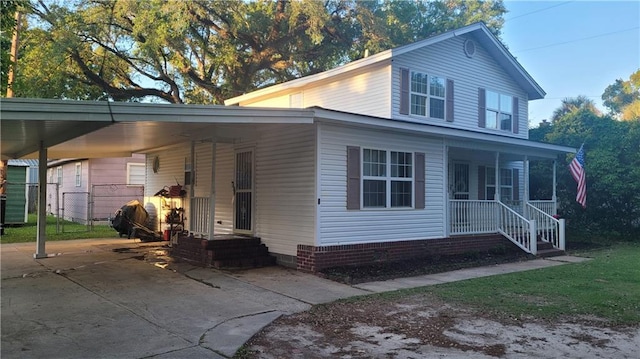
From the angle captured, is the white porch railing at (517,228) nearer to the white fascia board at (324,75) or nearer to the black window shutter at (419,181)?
the black window shutter at (419,181)

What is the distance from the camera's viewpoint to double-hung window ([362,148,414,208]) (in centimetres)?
1077

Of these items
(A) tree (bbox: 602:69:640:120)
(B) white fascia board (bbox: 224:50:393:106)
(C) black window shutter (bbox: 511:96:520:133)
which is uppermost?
(A) tree (bbox: 602:69:640:120)

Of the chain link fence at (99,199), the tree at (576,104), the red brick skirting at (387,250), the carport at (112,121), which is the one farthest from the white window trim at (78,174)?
the tree at (576,104)

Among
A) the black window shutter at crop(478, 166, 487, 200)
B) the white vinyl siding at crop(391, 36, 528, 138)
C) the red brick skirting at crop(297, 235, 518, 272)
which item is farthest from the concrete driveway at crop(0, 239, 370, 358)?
the black window shutter at crop(478, 166, 487, 200)

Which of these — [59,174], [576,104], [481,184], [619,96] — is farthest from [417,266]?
[619,96]

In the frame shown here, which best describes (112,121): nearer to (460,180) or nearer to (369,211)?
(369,211)

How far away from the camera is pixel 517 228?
1401 cm

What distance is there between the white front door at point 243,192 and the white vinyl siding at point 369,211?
98.0 inches

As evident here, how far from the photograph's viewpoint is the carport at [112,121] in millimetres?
6523

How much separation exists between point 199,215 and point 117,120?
4.85 m

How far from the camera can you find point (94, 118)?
6.78m

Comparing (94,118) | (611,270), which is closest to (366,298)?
(94,118)

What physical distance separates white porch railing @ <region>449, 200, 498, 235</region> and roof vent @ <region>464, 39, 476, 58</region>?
5068 mm

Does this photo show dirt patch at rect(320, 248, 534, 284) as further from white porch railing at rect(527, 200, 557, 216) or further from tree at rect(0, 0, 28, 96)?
tree at rect(0, 0, 28, 96)
